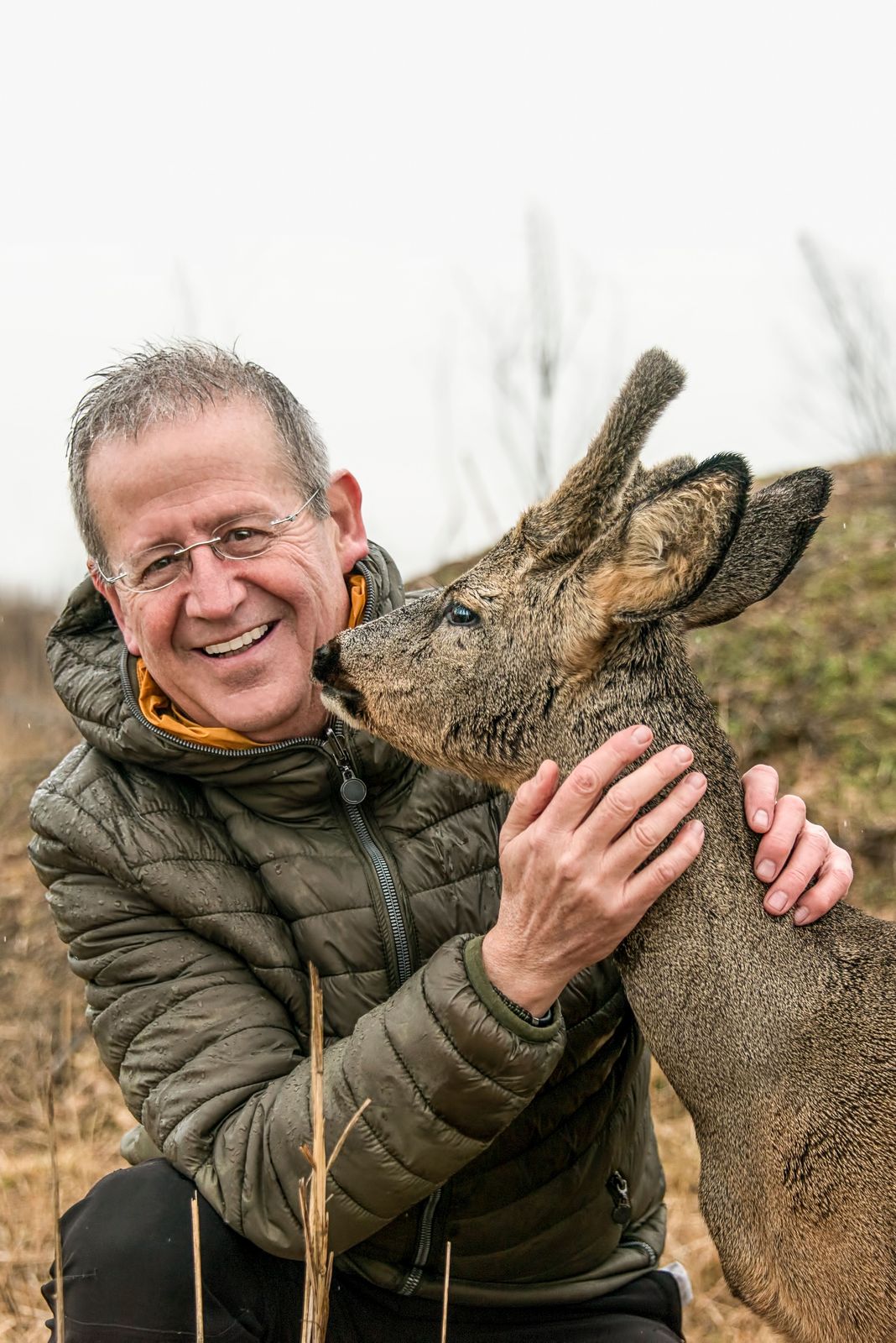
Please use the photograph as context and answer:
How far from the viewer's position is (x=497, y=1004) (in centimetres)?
258

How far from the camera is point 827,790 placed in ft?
21.6

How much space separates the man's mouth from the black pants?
1.16 m

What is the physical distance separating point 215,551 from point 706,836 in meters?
1.29

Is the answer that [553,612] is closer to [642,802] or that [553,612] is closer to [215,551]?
[642,802]

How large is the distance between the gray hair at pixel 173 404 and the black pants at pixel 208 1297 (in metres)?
1.48

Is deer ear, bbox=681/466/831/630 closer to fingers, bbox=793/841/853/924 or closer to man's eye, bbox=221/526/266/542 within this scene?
fingers, bbox=793/841/853/924

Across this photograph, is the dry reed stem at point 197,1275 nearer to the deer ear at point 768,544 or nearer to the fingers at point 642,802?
the fingers at point 642,802

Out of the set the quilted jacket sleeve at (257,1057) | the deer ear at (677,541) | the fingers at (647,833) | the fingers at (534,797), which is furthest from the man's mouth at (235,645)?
the fingers at (647,833)

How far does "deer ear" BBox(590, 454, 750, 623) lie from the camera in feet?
7.48

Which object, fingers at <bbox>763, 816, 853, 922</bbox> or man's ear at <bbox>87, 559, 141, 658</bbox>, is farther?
man's ear at <bbox>87, 559, 141, 658</bbox>

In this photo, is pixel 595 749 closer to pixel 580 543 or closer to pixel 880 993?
pixel 580 543

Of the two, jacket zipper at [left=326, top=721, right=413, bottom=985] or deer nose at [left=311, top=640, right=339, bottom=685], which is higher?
deer nose at [left=311, top=640, right=339, bottom=685]

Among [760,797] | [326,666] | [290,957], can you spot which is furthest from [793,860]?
[290,957]

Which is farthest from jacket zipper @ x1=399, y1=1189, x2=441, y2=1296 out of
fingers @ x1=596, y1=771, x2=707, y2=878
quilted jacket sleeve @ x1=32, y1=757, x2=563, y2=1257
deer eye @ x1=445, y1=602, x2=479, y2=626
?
deer eye @ x1=445, y1=602, x2=479, y2=626
